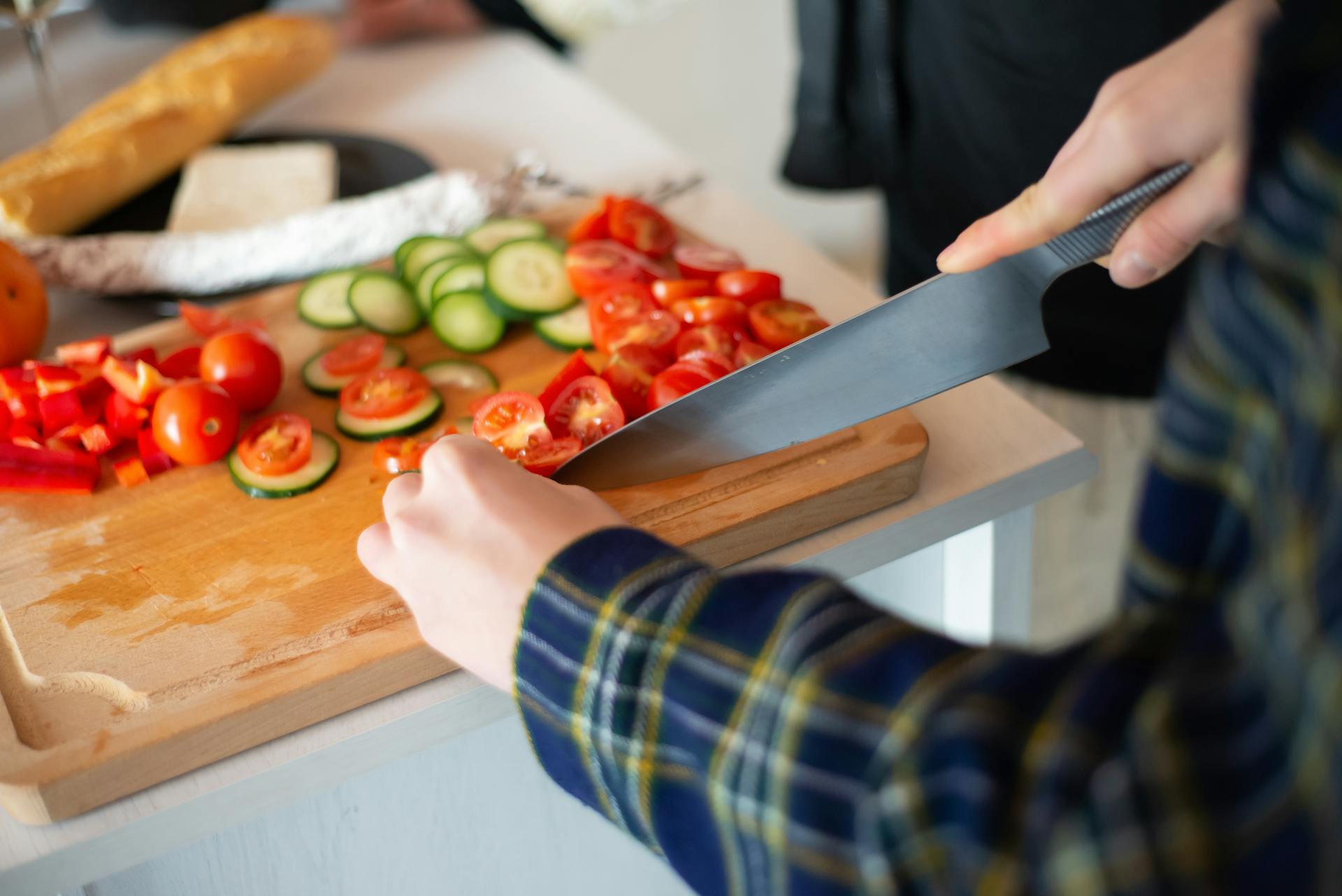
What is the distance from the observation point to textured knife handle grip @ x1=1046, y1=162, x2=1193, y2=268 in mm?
888

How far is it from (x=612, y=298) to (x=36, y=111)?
52.9 inches

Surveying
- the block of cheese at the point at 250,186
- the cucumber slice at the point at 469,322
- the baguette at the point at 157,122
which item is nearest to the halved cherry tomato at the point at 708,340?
the cucumber slice at the point at 469,322

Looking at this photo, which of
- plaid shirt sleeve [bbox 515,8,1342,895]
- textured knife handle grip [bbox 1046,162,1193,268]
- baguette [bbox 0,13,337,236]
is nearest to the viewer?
plaid shirt sleeve [bbox 515,8,1342,895]

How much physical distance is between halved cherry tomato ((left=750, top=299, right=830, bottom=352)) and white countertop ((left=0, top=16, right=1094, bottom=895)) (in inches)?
4.8

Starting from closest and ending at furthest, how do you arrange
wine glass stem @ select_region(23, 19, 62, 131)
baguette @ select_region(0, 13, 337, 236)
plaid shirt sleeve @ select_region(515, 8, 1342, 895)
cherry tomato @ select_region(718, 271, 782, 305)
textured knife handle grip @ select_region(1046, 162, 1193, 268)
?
plaid shirt sleeve @ select_region(515, 8, 1342, 895) → textured knife handle grip @ select_region(1046, 162, 1193, 268) → cherry tomato @ select_region(718, 271, 782, 305) → baguette @ select_region(0, 13, 337, 236) → wine glass stem @ select_region(23, 19, 62, 131)

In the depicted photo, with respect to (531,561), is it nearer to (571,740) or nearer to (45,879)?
(571,740)

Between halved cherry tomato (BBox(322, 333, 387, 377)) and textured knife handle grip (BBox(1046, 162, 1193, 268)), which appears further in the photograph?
halved cherry tomato (BBox(322, 333, 387, 377))

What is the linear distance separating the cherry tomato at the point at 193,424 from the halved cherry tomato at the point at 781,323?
1.85 ft

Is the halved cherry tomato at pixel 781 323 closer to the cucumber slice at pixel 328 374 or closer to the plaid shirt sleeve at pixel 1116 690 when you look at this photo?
the cucumber slice at pixel 328 374

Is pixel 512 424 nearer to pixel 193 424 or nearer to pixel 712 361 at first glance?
pixel 712 361

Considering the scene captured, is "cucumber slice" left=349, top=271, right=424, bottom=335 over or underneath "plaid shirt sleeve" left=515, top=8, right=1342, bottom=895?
underneath

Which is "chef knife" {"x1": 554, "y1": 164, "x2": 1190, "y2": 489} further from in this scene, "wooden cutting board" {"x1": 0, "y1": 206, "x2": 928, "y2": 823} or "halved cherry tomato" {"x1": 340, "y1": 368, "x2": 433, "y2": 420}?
"halved cherry tomato" {"x1": 340, "y1": 368, "x2": 433, "y2": 420}

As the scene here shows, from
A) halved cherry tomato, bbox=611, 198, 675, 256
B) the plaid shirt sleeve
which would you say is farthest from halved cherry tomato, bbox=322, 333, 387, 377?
the plaid shirt sleeve

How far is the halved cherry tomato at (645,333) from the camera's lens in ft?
4.17
